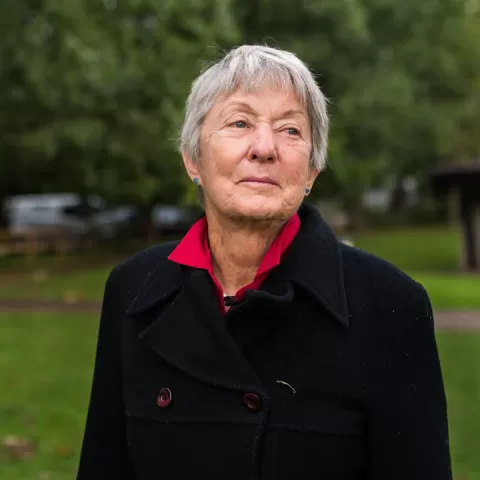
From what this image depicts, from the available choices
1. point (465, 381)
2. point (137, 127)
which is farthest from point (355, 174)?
point (465, 381)

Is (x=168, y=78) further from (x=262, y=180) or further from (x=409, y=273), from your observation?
(x=262, y=180)

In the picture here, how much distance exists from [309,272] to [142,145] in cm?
1761

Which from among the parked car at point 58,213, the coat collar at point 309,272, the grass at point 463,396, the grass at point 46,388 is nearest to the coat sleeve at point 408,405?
the coat collar at point 309,272

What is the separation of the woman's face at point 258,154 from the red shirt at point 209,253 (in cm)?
11

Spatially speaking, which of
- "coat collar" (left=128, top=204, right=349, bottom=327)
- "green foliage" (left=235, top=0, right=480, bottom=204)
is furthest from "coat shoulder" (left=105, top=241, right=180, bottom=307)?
"green foliage" (left=235, top=0, right=480, bottom=204)

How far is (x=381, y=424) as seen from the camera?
75.1 inches

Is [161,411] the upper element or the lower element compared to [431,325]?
lower

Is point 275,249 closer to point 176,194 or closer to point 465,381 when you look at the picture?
point 465,381

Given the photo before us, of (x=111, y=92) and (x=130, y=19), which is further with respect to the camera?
(x=130, y=19)

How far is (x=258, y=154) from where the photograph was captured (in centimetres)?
194

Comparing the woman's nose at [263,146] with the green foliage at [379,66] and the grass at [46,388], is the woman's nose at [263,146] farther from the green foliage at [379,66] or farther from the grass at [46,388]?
the green foliage at [379,66]

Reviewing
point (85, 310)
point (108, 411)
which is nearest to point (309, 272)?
point (108, 411)

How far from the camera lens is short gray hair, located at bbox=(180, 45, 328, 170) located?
199 centimetres

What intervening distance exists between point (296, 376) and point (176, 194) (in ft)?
74.4
